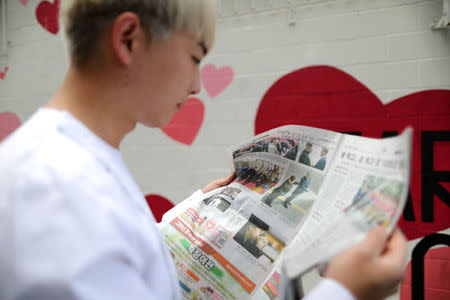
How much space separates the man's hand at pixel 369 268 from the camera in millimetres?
354

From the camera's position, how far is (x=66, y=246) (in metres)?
0.32

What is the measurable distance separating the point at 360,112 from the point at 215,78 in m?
0.66

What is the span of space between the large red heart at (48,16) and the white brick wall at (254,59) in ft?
0.12

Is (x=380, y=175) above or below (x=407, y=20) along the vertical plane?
below

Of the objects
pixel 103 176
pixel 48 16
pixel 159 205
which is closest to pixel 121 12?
pixel 103 176

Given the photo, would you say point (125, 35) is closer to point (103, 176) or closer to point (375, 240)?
point (103, 176)

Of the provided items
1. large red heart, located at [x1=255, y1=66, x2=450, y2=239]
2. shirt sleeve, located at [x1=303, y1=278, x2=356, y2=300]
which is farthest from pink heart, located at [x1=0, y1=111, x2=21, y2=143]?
shirt sleeve, located at [x1=303, y1=278, x2=356, y2=300]

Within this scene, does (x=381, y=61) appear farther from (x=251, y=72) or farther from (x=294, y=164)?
(x=294, y=164)

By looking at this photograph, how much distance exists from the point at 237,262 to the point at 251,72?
1.02 metres

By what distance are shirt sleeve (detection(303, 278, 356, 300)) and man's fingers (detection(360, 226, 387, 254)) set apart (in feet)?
0.17

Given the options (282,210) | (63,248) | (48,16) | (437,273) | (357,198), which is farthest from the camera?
(48,16)

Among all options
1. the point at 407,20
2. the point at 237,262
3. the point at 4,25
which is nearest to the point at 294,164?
the point at 237,262

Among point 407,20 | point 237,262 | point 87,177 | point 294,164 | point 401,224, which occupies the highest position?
point 407,20

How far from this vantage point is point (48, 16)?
1.85 meters
